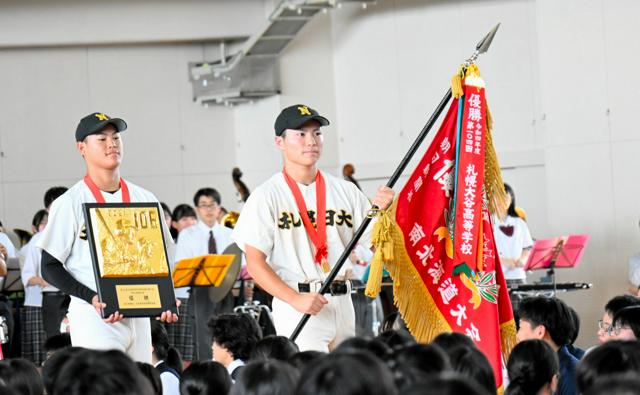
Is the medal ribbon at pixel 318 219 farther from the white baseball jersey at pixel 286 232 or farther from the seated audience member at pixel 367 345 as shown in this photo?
the seated audience member at pixel 367 345

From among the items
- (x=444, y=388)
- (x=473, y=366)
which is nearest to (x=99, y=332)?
(x=473, y=366)

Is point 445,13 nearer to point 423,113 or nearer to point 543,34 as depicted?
point 423,113

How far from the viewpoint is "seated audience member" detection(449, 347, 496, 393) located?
120 inches

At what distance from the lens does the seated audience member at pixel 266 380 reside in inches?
104

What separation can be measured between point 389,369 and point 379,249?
7.91 ft

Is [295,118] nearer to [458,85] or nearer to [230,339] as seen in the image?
[458,85]

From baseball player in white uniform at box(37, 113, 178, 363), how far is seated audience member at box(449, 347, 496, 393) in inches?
72.6

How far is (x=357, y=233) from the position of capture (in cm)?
486

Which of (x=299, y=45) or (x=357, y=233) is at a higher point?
(x=299, y=45)

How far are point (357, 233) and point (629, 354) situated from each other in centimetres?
196

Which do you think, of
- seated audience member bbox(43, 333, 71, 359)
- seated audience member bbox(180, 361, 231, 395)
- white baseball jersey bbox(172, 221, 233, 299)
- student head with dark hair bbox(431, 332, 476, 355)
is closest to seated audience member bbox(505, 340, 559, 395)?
student head with dark hair bbox(431, 332, 476, 355)

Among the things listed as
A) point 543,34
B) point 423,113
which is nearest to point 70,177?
point 423,113

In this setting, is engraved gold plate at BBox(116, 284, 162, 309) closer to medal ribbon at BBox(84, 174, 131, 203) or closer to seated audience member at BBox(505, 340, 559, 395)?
medal ribbon at BBox(84, 174, 131, 203)

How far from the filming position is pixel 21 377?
130 inches
